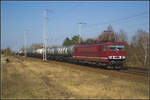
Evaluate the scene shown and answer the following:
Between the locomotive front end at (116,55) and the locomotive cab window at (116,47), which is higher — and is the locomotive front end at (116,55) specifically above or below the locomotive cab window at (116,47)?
below

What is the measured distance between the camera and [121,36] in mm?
50562

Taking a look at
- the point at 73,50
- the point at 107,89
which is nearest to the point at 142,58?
the point at 73,50

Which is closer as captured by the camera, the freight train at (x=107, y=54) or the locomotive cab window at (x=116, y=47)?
the freight train at (x=107, y=54)

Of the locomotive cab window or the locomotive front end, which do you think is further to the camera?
the locomotive cab window

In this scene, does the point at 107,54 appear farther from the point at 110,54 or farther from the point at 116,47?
the point at 116,47

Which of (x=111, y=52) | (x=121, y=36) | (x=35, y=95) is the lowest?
(x=35, y=95)

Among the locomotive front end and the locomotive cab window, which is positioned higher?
the locomotive cab window

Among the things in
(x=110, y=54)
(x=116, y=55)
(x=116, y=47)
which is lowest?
(x=116, y=55)

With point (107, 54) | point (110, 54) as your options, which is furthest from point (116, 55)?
point (107, 54)

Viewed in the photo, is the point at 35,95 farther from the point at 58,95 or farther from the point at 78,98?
the point at 78,98

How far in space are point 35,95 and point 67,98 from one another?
1904 millimetres

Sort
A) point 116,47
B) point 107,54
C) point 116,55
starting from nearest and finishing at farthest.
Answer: point 107,54 → point 116,55 → point 116,47

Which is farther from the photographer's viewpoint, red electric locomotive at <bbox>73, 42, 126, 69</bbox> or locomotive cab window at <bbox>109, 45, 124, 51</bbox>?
locomotive cab window at <bbox>109, 45, 124, 51</bbox>

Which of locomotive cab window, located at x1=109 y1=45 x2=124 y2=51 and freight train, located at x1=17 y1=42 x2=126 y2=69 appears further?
locomotive cab window, located at x1=109 y1=45 x2=124 y2=51
